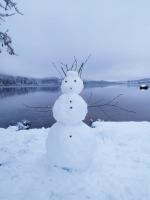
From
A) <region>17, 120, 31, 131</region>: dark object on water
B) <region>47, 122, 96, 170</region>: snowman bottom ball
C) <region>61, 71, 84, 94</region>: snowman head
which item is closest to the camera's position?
<region>47, 122, 96, 170</region>: snowman bottom ball

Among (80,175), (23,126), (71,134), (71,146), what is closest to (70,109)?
(71,134)

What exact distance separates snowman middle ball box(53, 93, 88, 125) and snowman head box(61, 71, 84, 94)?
17 centimetres

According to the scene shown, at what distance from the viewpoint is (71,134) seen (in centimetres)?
564

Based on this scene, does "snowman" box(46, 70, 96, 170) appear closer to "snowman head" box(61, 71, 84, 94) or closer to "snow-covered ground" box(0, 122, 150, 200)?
"snowman head" box(61, 71, 84, 94)

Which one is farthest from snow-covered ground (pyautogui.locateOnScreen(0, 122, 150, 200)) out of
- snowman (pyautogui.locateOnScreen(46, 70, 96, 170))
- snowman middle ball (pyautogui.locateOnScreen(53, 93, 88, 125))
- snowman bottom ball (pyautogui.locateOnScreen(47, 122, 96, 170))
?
snowman middle ball (pyautogui.locateOnScreen(53, 93, 88, 125))

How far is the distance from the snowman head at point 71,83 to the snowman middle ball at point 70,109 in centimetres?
17

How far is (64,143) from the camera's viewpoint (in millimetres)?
5590

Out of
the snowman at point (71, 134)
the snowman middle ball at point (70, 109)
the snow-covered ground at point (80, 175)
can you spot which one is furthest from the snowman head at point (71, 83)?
the snow-covered ground at point (80, 175)

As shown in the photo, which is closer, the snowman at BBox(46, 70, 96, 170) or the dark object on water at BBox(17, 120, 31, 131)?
the snowman at BBox(46, 70, 96, 170)

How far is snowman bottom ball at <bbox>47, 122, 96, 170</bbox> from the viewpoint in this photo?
5.59 m

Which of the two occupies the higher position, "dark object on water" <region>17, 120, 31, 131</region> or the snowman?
the snowman

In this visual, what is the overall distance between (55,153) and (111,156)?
2.23 meters

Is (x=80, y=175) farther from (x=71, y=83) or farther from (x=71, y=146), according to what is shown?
(x=71, y=83)

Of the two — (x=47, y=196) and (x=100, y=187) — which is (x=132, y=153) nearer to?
(x=100, y=187)
